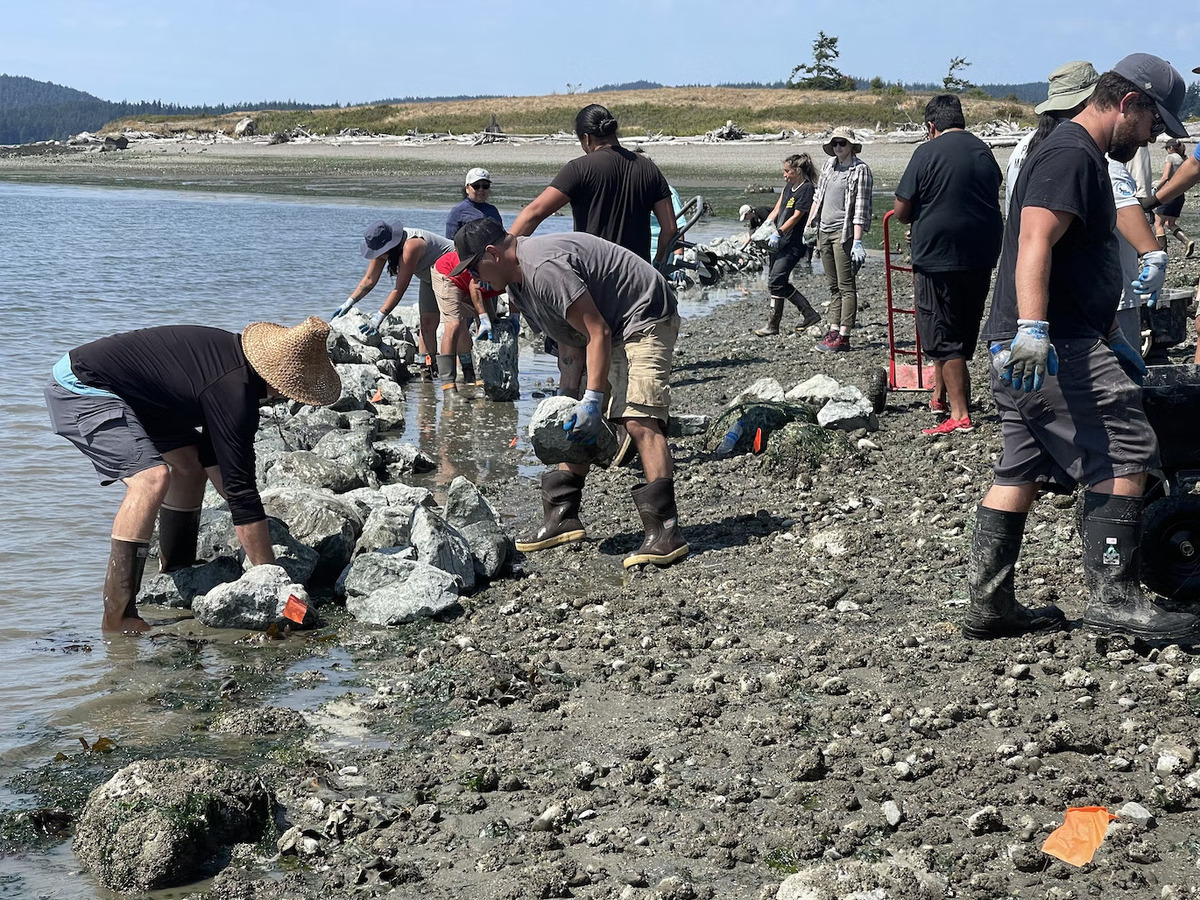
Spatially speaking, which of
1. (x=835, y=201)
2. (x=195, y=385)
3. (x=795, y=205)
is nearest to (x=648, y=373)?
(x=195, y=385)

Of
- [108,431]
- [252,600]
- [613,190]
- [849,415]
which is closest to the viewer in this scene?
[108,431]

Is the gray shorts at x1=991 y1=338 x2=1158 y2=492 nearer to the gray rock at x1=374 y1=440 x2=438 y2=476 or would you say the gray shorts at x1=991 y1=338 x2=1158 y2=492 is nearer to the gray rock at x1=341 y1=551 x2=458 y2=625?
the gray rock at x1=341 y1=551 x2=458 y2=625

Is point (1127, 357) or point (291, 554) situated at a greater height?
point (1127, 357)

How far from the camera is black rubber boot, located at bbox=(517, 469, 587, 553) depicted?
6.36m

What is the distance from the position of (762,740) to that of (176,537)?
11.3 feet

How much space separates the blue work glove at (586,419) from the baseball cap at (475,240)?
0.84m

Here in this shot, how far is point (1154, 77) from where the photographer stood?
409cm

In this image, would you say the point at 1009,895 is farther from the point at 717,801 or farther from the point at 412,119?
the point at 412,119

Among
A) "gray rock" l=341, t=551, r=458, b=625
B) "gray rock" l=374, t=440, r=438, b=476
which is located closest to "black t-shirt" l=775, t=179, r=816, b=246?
"gray rock" l=374, t=440, r=438, b=476

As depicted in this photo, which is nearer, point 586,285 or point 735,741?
point 735,741

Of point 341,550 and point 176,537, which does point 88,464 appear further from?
point 341,550

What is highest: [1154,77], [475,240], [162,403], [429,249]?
[1154,77]

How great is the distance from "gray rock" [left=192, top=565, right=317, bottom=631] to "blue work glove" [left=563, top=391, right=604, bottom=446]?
5.01 ft

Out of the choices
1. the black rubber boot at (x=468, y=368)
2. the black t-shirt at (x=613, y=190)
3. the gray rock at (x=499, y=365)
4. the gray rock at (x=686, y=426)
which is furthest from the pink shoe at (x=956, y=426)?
the black rubber boot at (x=468, y=368)
